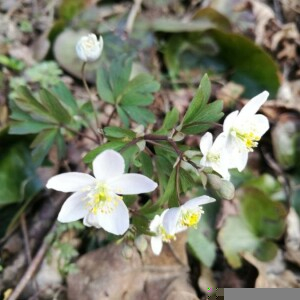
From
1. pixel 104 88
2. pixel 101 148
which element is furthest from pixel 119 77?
pixel 101 148

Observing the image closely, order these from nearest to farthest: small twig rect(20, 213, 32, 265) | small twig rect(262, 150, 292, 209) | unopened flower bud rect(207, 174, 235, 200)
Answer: unopened flower bud rect(207, 174, 235, 200)
small twig rect(20, 213, 32, 265)
small twig rect(262, 150, 292, 209)

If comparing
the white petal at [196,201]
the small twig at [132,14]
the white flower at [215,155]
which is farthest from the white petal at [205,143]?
the small twig at [132,14]

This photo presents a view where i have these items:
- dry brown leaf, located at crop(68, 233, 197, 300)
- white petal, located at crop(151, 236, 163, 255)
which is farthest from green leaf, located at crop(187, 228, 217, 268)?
white petal, located at crop(151, 236, 163, 255)

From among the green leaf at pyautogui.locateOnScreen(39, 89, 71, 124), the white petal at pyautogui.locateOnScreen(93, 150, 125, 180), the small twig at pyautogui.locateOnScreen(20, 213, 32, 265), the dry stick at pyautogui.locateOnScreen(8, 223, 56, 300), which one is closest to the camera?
the white petal at pyautogui.locateOnScreen(93, 150, 125, 180)

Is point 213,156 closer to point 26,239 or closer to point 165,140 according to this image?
point 165,140

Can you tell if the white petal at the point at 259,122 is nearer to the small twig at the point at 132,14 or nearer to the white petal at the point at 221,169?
the white petal at the point at 221,169

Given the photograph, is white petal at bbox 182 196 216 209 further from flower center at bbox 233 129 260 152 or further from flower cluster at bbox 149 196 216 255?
flower center at bbox 233 129 260 152
